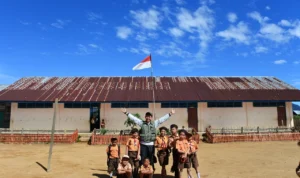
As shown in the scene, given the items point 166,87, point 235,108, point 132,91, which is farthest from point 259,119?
point 132,91

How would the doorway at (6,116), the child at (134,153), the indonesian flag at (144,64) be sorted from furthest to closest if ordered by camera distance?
the doorway at (6,116) → the indonesian flag at (144,64) → the child at (134,153)

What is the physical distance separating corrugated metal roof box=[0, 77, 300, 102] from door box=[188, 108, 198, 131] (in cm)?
114

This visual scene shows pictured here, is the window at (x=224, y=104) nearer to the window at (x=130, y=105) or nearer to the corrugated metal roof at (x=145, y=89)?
the corrugated metal roof at (x=145, y=89)

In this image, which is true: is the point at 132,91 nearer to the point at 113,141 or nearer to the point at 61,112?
the point at 61,112

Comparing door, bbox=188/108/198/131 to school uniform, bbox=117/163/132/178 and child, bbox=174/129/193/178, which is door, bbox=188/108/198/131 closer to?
child, bbox=174/129/193/178

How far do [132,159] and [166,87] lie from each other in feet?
56.5

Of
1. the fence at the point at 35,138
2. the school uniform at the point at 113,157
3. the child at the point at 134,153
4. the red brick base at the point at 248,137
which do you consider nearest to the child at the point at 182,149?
the child at the point at 134,153

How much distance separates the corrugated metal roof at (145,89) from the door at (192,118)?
1139mm

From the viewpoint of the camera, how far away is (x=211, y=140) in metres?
17.8

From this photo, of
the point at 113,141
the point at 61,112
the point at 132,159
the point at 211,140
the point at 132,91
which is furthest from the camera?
A: the point at 132,91

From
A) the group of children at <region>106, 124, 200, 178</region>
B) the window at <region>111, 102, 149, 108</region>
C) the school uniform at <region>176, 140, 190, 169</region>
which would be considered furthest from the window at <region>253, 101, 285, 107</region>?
the school uniform at <region>176, 140, 190, 169</region>

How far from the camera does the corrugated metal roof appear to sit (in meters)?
21.7

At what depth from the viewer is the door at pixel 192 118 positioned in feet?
70.8

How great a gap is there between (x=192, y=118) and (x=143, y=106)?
428 cm
